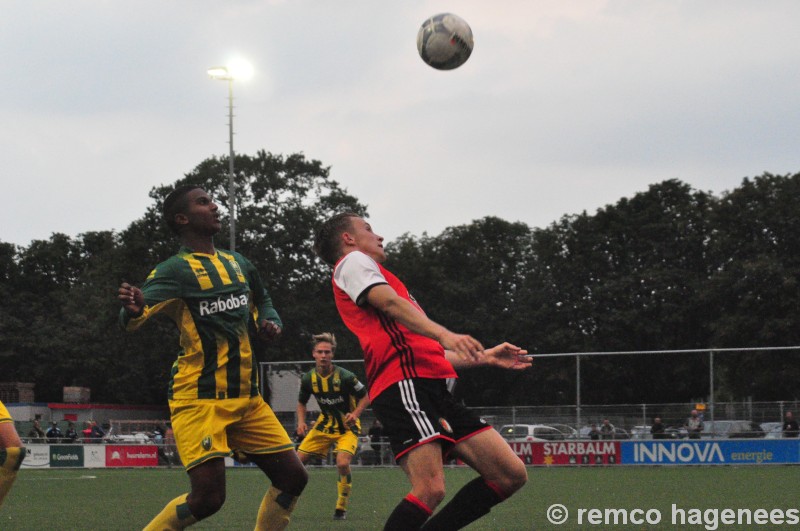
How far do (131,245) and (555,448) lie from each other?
3163cm

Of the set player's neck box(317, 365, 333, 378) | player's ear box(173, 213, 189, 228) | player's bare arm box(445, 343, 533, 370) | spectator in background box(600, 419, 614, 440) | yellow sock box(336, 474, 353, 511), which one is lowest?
→ spectator in background box(600, 419, 614, 440)

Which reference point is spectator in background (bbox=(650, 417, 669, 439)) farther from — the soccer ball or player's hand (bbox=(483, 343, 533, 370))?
player's hand (bbox=(483, 343, 533, 370))

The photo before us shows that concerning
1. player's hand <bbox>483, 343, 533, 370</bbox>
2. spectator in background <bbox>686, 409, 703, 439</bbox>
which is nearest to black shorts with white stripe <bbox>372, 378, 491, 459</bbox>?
player's hand <bbox>483, 343, 533, 370</bbox>

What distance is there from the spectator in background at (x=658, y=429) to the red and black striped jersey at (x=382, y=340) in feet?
80.2

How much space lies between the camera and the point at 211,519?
13062 millimetres

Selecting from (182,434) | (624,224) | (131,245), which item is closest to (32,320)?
(131,245)

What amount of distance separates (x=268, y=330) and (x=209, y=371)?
1.61 ft

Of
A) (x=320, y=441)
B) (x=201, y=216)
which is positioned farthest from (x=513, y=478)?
(x=320, y=441)

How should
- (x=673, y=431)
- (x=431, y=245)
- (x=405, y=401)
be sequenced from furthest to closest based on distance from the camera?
(x=431, y=245) → (x=673, y=431) → (x=405, y=401)

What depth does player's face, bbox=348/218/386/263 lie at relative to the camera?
6.38 m

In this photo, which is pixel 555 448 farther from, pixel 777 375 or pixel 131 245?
pixel 131 245

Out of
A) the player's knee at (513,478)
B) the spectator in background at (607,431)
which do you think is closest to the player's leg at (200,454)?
the player's knee at (513,478)

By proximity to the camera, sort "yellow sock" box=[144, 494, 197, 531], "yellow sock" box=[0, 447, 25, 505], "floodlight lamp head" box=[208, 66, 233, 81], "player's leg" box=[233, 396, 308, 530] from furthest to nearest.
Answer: "floodlight lamp head" box=[208, 66, 233, 81] → "yellow sock" box=[0, 447, 25, 505] → "player's leg" box=[233, 396, 308, 530] → "yellow sock" box=[144, 494, 197, 531]

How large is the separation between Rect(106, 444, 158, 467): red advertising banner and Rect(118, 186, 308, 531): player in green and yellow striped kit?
29525mm
